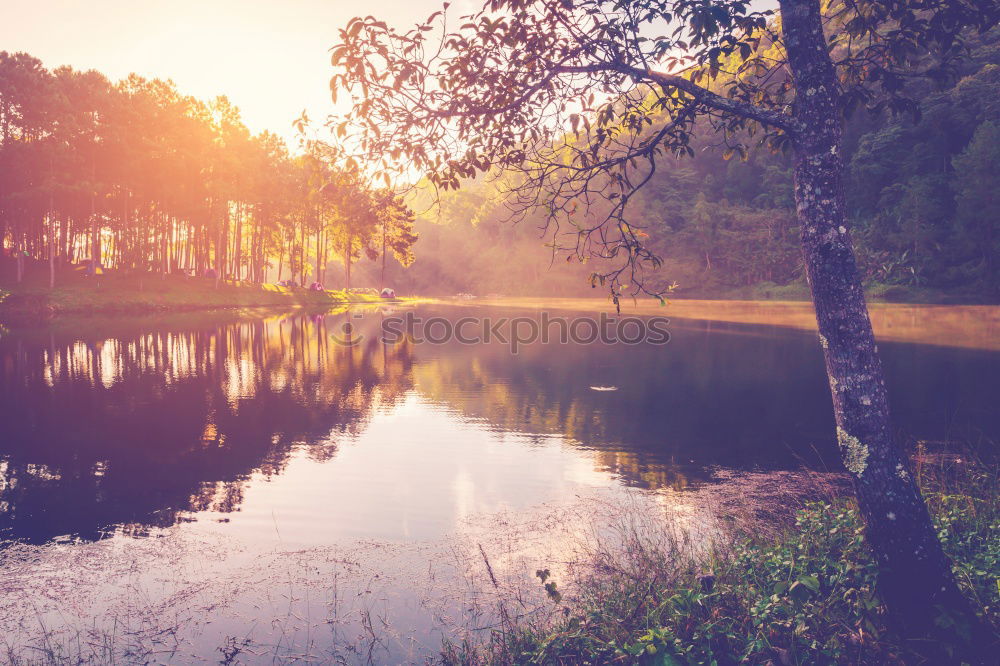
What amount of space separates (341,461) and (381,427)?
3352 mm

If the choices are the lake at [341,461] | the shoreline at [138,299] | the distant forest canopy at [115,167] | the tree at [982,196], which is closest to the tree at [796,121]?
the lake at [341,461]

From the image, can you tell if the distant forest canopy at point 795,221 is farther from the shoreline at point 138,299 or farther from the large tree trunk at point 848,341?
the large tree trunk at point 848,341

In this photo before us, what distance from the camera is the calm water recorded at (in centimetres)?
1051

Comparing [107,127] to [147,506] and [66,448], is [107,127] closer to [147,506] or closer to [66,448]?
[66,448]

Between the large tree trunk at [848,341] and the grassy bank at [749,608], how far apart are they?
420 millimetres

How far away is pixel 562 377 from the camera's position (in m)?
25.1

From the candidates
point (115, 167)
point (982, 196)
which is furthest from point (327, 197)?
point (982, 196)

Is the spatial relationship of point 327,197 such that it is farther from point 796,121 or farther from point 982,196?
point 982,196

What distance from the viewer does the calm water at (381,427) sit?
1051 centimetres

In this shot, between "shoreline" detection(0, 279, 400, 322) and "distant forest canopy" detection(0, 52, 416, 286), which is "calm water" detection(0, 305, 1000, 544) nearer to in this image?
"shoreline" detection(0, 279, 400, 322)

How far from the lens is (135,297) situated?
5584cm

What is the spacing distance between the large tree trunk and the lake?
4.26 m

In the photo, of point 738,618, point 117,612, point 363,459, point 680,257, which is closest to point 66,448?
point 363,459

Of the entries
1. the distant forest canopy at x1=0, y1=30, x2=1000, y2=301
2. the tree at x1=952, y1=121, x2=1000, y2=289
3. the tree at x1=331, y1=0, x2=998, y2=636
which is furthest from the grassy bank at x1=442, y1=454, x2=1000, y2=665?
the tree at x1=952, y1=121, x2=1000, y2=289
